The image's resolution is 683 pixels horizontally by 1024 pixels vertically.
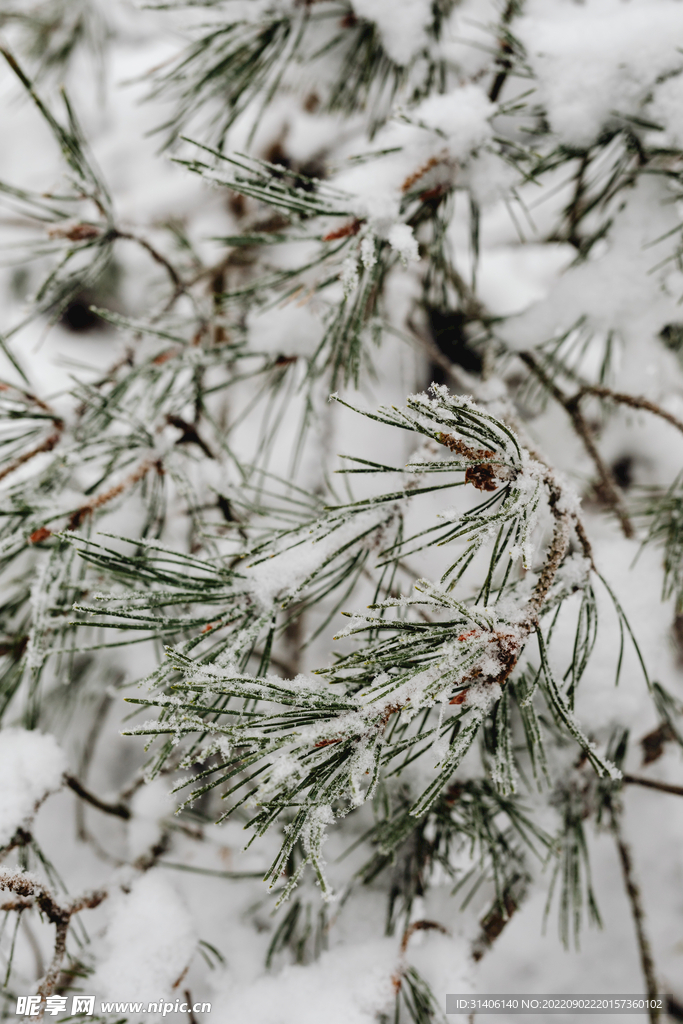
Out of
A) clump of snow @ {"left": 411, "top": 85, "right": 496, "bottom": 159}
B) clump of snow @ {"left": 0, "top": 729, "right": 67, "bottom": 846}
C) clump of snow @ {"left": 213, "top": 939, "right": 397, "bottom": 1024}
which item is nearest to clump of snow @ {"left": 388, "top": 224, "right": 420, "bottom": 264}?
clump of snow @ {"left": 411, "top": 85, "right": 496, "bottom": 159}

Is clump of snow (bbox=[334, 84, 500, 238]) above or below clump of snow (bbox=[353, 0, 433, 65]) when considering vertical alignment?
below

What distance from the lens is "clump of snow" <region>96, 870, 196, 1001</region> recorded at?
1.63ft

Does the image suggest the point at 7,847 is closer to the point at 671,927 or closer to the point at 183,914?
the point at 183,914

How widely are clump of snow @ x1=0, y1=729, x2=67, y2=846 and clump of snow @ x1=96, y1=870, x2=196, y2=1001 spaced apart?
0.49 ft

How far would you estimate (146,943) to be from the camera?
529mm

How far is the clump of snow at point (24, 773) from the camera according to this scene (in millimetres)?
477

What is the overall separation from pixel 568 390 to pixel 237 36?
700 mm

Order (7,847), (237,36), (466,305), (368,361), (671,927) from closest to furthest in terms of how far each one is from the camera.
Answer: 1. (7,847)
2. (237,36)
3. (368,361)
4. (671,927)
5. (466,305)

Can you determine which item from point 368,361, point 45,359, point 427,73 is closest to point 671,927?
point 368,361

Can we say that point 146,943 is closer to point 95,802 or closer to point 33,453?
point 95,802

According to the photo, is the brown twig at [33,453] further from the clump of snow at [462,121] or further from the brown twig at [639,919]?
the brown twig at [639,919]

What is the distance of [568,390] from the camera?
102cm

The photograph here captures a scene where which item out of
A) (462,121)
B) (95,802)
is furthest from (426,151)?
(95,802)

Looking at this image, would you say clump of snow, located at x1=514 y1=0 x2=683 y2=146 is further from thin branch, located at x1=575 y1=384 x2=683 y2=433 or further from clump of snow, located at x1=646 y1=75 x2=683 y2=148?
thin branch, located at x1=575 y1=384 x2=683 y2=433
